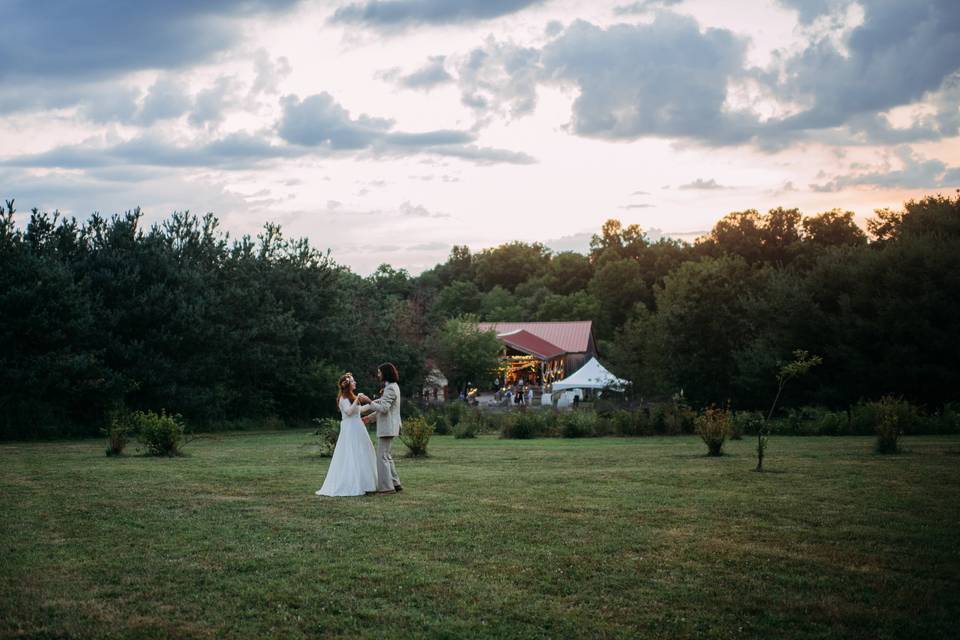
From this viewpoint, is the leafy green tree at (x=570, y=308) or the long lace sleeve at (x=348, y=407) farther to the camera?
the leafy green tree at (x=570, y=308)

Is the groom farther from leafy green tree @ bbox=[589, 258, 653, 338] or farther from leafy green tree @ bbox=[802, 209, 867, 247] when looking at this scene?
leafy green tree @ bbox=[589, 258, 653, 338]

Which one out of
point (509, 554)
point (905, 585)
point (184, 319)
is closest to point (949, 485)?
point (905, 585)

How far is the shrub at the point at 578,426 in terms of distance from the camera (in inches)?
1188

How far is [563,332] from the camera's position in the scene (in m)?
84.8

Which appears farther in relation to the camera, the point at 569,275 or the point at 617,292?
the point at 569,275

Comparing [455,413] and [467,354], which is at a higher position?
[467,354]

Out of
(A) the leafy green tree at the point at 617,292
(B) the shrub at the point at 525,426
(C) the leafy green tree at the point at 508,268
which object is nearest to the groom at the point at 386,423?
(B) the shrub at the point at 525,426

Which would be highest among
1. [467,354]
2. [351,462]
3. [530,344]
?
[530,344]

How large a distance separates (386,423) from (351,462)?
91 cm

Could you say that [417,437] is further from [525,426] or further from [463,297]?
[463,297]

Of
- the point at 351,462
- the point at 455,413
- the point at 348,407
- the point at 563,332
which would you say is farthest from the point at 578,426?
the point at 563,332

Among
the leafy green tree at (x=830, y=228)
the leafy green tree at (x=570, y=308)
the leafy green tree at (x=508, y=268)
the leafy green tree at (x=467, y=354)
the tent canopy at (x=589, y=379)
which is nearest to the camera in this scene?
the tent canopy at (x=589, y=379)

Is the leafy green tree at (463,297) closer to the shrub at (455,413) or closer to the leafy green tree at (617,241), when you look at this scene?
the leafy green tree at (617,241)

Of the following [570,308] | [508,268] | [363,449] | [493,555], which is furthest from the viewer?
[508,268]
